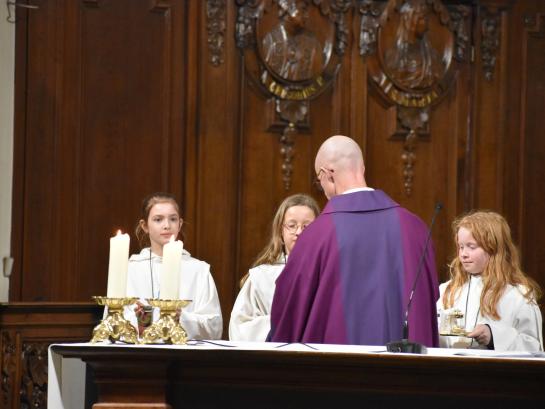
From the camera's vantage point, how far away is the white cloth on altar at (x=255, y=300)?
19.8 ft

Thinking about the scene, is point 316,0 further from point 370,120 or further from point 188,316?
point 188,316

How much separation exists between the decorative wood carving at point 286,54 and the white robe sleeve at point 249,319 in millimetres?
1763

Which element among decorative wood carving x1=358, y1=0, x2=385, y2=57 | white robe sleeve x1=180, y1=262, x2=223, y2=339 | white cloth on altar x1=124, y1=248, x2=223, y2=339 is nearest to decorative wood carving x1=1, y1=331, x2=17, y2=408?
white cloth on altar x1=124, y1=248, x2=223, y2=339

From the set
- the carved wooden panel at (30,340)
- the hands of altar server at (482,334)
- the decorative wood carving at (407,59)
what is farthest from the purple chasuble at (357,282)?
the decorative wood carving at (407,59)

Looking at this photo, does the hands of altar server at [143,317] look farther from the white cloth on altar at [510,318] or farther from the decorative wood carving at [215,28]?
the decorative wood carving at [215,28]

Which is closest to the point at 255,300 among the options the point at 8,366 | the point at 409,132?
the point at 8,366

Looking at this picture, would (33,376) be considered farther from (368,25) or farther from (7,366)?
(368,25)

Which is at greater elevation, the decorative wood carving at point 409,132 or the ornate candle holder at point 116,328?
the decorative wood carving at point 409,132

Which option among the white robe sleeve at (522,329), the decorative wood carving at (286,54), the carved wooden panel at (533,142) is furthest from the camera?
the carved wooden panel at (533,142)

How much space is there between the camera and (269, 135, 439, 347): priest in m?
4.96

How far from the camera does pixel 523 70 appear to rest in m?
8.19

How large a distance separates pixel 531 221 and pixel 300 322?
11.9 ft

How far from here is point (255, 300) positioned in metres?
6.15

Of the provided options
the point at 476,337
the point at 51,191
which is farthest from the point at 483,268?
the point at 51,191
